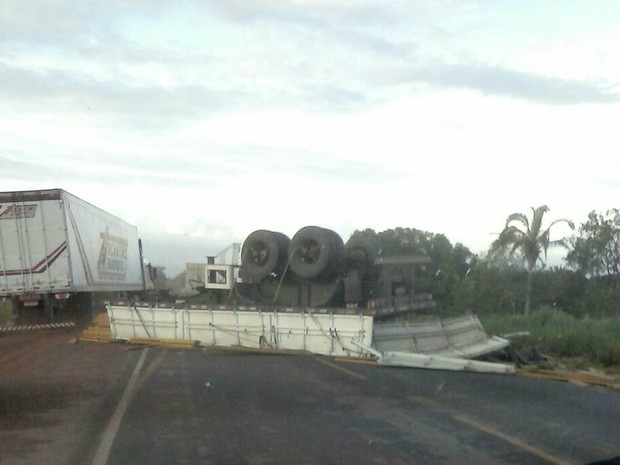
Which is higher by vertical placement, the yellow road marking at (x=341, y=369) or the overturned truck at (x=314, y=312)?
the overturned truck at (x=314, y=312)

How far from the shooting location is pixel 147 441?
10.5m

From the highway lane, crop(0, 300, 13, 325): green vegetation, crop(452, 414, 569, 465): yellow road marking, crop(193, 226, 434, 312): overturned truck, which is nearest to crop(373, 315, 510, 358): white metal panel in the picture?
crop(193, 226, 434, 312): overturned truck

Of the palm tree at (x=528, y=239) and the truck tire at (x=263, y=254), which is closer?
the truck tire at (x=263, y=254)

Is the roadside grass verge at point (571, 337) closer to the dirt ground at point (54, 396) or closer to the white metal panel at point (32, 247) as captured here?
the dirt ground at point (54, 396)

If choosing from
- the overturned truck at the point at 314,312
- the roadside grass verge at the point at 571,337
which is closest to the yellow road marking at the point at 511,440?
the overturned truck at the point at 314,312

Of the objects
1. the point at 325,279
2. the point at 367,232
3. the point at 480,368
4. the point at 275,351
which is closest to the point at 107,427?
the point at 480,368

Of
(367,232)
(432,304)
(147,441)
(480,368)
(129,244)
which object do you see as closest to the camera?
(147,441)

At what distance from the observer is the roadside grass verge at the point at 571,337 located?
2627cm

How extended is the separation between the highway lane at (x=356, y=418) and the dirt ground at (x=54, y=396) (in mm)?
502

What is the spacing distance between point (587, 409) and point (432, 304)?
15921 mm

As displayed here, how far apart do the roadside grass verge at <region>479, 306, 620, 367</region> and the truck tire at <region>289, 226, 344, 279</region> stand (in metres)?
5.98

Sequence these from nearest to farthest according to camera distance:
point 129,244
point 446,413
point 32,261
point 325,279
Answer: point 446,413, point 325,279, point 32,261, point 129,244

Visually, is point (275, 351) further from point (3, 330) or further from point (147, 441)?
point (147, 441)

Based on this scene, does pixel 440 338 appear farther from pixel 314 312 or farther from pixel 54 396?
pixel 54 396
